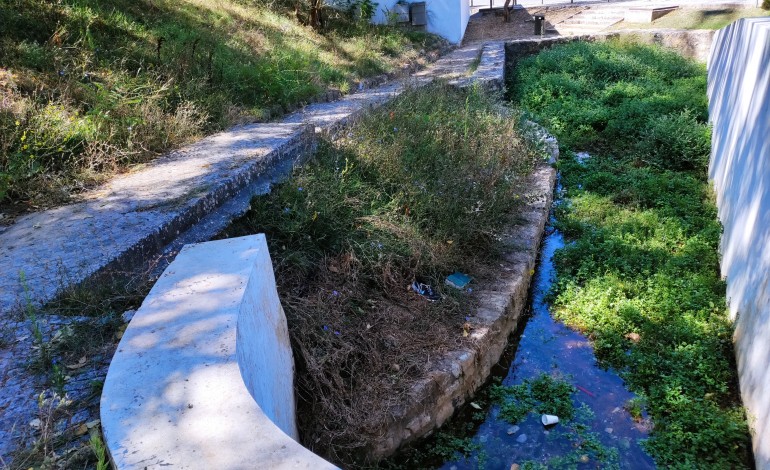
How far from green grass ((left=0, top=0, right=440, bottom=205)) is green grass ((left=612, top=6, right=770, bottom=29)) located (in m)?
11.3

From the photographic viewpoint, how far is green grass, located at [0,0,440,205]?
4.18m

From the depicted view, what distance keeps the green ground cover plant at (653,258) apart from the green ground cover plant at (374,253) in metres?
0.92

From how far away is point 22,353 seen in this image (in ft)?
7.90

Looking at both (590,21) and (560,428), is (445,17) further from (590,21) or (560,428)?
(560,428)

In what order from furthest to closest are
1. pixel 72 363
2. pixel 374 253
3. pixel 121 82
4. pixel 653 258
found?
pixel 121 82 < pixel 653 258 < pixel 374 253 < pixel 72 363

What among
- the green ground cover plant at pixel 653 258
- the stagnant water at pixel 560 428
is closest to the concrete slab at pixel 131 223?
the stagnant water at pixel 560 428

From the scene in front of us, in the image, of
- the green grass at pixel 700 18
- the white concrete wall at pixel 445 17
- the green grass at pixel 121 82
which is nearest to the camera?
the green grass at pixel 121 82

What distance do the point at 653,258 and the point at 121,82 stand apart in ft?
16.6

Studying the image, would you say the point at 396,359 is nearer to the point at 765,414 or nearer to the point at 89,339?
the point at 89,339

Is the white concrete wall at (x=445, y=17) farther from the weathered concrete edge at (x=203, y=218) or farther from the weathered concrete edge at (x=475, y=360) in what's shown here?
the weathered concrete edge at (x=475, y=360)

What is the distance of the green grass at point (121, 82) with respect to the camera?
4.18m

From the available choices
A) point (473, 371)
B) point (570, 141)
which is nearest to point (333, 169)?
point (473, 371)

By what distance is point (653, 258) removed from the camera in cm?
485

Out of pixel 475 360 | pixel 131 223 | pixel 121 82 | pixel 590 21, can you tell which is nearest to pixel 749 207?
pixel 475 360
